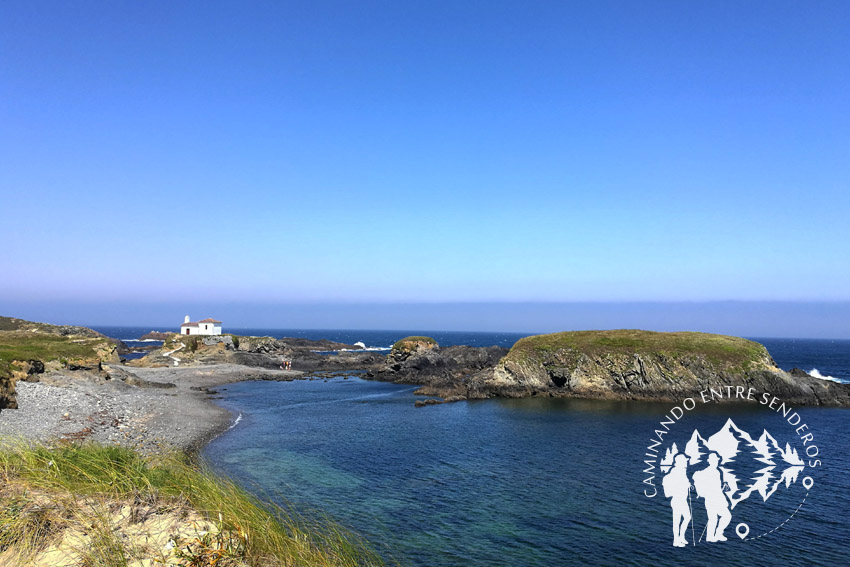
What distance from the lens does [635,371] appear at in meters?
62.3

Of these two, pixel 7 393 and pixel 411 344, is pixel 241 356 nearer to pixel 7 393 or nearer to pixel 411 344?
pixel 411 344

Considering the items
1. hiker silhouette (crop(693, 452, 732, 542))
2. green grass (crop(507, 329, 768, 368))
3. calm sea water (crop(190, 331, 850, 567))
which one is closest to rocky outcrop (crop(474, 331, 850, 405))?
green grass (crop(507, 329, 768, 368))

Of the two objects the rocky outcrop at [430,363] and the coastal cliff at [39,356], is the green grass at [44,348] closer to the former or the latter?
the coastal cliff at [39,356]

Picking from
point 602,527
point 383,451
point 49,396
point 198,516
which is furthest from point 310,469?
point 49,396

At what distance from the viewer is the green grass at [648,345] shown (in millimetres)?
61969

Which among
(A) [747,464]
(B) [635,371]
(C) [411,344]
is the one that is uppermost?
(B) [635,371]

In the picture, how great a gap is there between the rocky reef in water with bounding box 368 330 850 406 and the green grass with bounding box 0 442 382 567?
53.9 m

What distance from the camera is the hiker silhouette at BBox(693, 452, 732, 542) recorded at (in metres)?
20.7

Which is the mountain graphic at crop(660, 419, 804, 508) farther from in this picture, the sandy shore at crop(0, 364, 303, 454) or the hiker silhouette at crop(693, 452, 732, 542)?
the sandy shore at crop(0, 364, 303, 454)

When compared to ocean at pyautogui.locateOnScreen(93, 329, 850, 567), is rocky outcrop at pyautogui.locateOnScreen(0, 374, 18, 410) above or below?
above

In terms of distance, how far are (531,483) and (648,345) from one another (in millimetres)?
45735

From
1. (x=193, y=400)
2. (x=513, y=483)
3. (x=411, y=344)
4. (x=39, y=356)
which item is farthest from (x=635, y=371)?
(x=39, y=356)

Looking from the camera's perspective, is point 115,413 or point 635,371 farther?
point 635,371

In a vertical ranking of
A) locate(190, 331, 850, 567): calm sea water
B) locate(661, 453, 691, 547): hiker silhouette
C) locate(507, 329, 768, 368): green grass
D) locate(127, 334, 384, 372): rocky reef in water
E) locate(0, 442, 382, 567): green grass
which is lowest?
locate(127, 334, 384, 372): rocky reef in water
